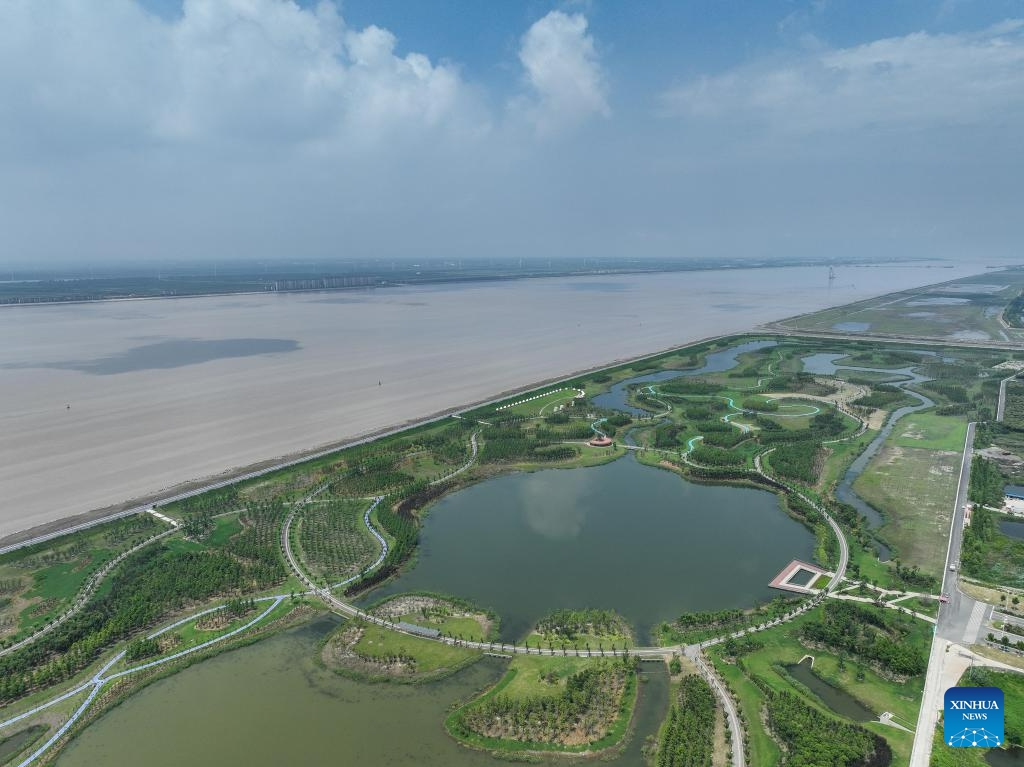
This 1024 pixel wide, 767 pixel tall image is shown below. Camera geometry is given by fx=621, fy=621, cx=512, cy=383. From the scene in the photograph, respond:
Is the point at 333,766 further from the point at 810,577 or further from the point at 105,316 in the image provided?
the point at 105,316

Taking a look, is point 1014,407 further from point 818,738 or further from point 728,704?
point 728,704

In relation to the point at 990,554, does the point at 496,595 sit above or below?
below

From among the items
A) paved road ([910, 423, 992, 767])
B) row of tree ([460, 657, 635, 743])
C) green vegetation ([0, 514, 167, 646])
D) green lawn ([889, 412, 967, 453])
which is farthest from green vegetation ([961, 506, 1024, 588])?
green vegetation ([0, 514, 167, 646])

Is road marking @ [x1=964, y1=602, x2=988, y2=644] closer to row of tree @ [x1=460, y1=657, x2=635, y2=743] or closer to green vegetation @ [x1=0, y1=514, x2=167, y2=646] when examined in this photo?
row of tree @ [x1=460, y1=657, x2=635, y2=743]

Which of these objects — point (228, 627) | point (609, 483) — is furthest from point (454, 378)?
point (228, 627)

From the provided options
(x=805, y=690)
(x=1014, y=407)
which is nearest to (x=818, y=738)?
(x=805, y=690)

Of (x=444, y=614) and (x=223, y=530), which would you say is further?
(x=223, y=530)

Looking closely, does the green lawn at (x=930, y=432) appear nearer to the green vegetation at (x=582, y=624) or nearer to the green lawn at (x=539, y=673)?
the green vegetation at (x=582, y=624)
